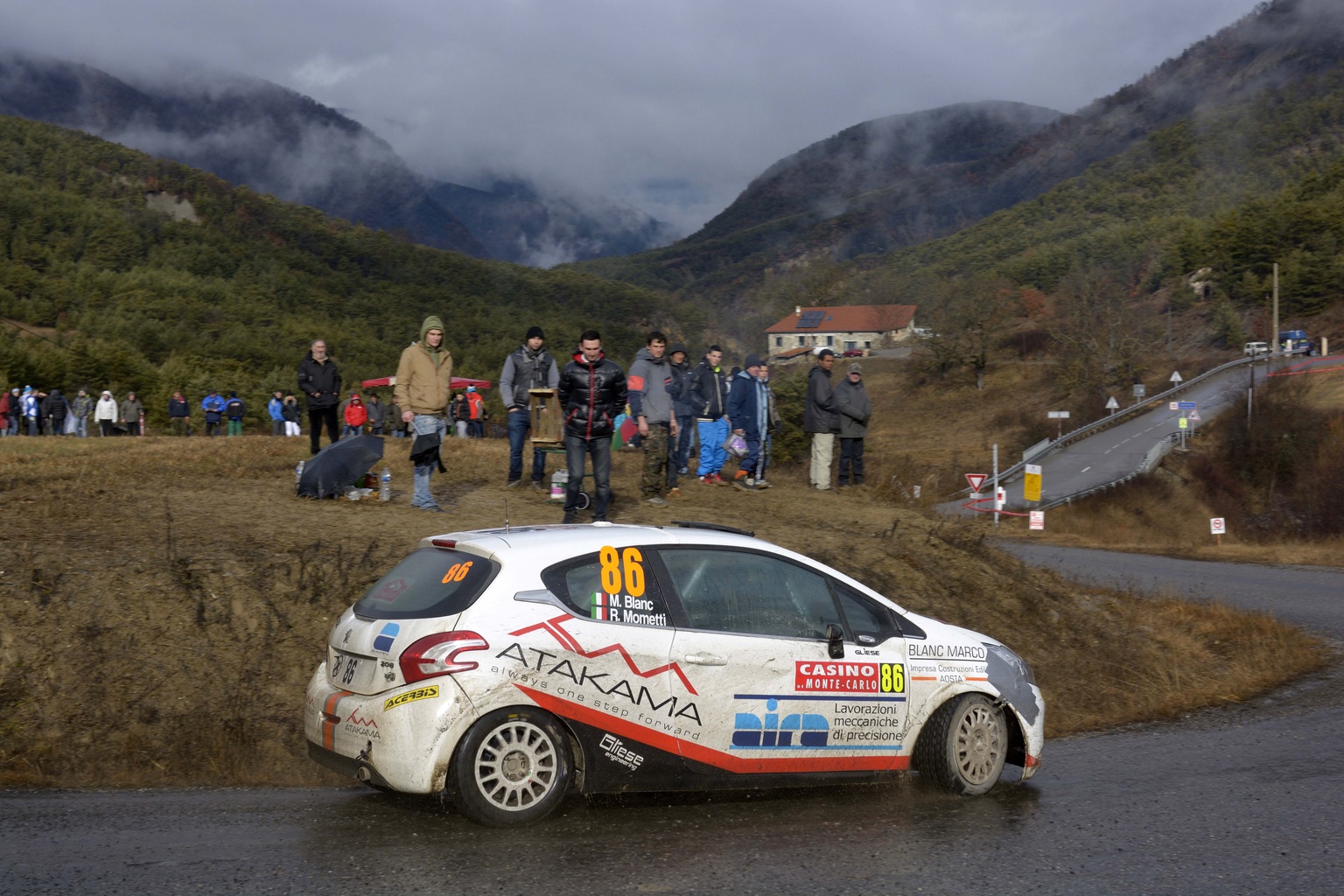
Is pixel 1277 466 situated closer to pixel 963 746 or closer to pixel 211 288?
pixel 963 746

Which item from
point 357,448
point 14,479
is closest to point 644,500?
point 357,448

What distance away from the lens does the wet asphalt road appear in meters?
4.84

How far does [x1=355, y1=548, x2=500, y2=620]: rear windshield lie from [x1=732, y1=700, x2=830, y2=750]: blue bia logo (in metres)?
1.56

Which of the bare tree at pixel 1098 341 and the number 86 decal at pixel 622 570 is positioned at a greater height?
the bare tree at pixel 1098 341

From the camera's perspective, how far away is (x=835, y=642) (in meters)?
6.50

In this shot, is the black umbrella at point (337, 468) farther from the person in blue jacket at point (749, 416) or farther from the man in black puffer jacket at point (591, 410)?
the person in blue jacket at point (749, 416)

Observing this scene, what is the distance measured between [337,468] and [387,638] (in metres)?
7.30

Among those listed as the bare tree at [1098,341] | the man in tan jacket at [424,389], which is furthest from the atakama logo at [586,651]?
the bare tree at [1098,341]

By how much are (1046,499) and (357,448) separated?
3613cm

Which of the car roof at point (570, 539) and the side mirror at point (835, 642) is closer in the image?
the car roof at point (570, 539)

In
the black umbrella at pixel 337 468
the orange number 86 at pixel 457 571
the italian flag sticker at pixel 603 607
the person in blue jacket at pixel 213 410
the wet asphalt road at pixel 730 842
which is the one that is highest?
the person in blue jacket at pixel 213 410

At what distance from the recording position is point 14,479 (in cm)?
1286

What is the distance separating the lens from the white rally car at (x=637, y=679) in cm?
562

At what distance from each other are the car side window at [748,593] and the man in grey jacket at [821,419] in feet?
34.6
